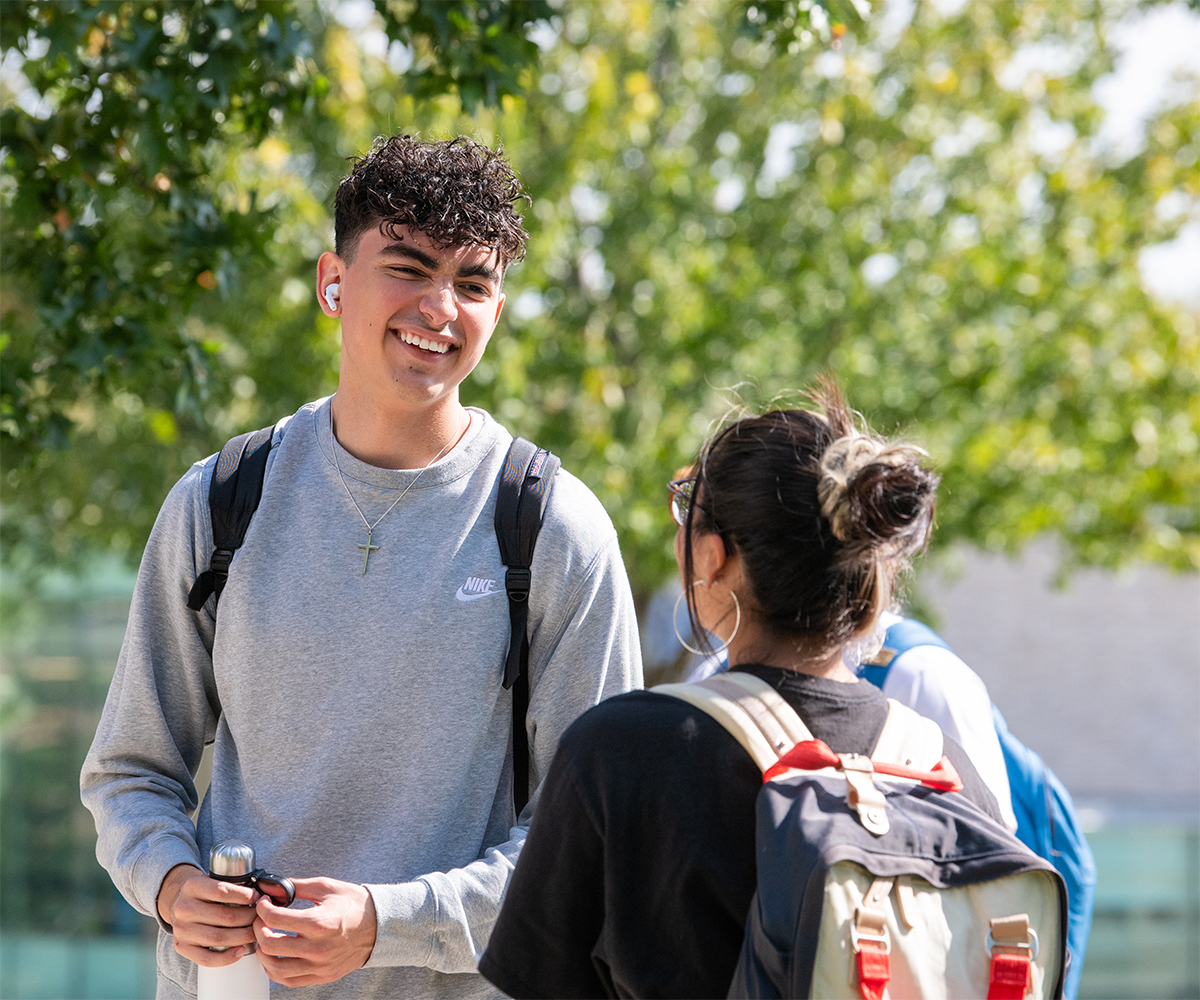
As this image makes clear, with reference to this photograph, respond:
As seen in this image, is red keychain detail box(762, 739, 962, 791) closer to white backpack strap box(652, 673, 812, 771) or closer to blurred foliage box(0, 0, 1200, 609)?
white backpack strap box(652, 673, 812, 771)

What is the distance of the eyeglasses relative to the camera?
5.08ft

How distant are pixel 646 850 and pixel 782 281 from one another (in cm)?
590

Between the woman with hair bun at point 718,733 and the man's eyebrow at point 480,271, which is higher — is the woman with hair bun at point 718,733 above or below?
below

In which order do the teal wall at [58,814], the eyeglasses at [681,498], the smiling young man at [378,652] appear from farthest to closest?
the teal wall at [58,814], the smiling young man at [378,652], the eyeglasses at [681,498]

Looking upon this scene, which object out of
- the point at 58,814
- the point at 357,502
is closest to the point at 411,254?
the point at 357,502

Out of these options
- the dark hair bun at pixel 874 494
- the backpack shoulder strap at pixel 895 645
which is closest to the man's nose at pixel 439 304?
the dark hair bun at pixel 874 494

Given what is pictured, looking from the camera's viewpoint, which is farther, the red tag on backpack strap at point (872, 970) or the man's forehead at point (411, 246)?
the man's forehead at point (411, 246)

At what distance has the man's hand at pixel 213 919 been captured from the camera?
62.7 inches

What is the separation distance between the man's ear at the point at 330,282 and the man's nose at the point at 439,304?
181mm

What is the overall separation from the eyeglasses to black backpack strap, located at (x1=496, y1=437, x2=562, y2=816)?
26 centimetres

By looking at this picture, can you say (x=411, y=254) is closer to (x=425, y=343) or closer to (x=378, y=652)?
(x=425, y=343)

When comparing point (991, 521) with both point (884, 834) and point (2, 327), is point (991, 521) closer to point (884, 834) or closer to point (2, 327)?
point (2, 327)

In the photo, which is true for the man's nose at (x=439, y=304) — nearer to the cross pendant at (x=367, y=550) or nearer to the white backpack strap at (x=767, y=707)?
the cross pendant at (x=367, y=550)

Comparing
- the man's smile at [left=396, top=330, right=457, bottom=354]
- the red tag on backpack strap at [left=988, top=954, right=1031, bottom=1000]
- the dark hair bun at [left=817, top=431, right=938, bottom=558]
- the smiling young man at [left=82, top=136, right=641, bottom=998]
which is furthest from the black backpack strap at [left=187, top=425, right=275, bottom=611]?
the red tag on backpack strap at [left=988, top=954, right=1031, bottom=1000]
